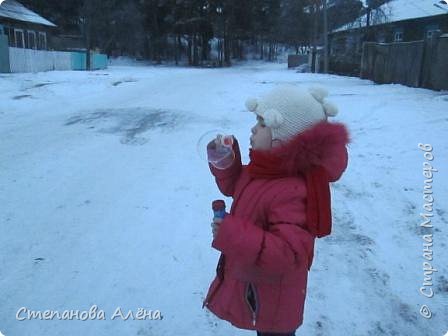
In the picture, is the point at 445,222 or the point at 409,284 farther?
the point at 445,222

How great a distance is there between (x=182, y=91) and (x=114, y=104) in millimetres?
3591

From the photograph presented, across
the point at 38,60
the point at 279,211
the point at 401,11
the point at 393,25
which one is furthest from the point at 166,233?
the point at 393,25

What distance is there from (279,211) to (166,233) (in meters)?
→ 2.27

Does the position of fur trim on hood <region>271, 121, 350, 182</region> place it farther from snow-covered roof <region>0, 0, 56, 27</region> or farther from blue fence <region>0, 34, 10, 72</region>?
snow-covered roof <region>0, 0, 56, 27</region>

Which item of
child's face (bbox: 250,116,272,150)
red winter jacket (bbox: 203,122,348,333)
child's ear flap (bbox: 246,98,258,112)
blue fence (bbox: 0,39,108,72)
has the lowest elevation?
red winter jacket (bbox: 203,122,348,333)

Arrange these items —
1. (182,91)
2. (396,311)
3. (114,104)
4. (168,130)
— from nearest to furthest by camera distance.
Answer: (396,311) → (168,130) → (114,104) → (182,91)

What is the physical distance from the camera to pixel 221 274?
76.7 inches

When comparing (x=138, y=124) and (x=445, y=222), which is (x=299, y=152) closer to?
(x=445, y=222)

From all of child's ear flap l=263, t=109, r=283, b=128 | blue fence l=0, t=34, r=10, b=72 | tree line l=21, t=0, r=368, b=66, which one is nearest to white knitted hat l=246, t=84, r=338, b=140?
child's ear flap l=263, t=109, r=283, b=128

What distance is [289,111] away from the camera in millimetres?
1667

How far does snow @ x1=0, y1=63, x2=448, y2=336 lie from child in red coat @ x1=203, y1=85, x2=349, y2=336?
804mm

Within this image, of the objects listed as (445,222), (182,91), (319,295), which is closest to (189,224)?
(319,295)

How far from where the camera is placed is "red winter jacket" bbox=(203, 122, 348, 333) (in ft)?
5.01

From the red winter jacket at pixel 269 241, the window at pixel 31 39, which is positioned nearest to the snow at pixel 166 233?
the red winter jacket at pixel 269 241
